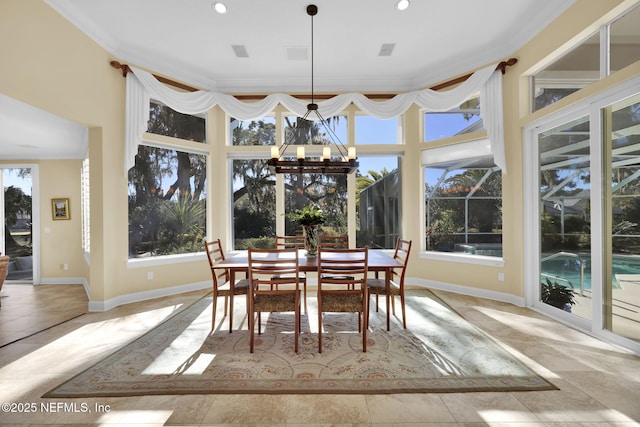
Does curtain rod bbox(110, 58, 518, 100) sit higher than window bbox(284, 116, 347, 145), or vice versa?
curtain rod bbox(110, 58, 518, 100)

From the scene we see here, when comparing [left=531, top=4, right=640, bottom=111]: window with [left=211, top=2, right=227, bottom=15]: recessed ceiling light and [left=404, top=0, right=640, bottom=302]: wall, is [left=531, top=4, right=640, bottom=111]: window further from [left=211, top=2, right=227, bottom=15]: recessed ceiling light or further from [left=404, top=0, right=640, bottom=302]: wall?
[left=211, top=2, right=227, bottom=15]: recessed ceiling light

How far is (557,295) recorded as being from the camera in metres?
3.40

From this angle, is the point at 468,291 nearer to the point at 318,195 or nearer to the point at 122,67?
the point at 318,195

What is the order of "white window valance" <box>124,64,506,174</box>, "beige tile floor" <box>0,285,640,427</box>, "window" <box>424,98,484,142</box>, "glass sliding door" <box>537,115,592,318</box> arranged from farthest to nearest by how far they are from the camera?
1. "window" <box>424,98,484,142</box>
2. "white window valance" <box>124,64,506,174</box>
3. "glass sliding door" <box>537,115,592,318</box>
4. "beige tile floor" <box>0,285,640,427</box>

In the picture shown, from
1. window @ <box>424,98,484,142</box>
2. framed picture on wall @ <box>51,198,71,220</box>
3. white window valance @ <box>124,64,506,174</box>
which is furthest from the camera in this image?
framed picture on wall @ <box>51,198,71,220</box>

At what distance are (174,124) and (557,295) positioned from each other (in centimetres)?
560

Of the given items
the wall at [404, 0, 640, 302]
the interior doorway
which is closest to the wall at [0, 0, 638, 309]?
the wall at [404, 0, 640, 302]

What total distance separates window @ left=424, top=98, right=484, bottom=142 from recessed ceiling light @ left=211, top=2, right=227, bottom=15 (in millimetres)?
3227

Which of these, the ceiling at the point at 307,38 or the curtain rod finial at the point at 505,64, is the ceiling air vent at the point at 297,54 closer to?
the ceiling at the point at 307,38

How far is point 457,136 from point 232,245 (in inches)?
156

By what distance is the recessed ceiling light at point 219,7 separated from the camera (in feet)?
10.1

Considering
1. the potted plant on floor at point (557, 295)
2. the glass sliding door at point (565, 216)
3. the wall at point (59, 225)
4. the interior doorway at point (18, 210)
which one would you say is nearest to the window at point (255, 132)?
the wall at point (59, 225)

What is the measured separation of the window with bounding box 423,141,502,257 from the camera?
4.21 m

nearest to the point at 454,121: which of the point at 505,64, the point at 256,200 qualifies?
the point at 505,64
